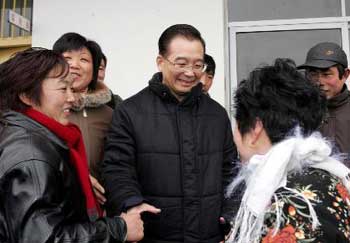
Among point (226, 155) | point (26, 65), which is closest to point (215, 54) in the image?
point (226, 155)

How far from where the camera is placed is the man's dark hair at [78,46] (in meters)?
2.53

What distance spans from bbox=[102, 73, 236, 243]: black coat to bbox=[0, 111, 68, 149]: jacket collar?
0.55 m

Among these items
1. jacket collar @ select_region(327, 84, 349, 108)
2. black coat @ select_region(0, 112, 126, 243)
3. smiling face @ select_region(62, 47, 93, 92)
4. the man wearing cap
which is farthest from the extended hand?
jacket collar @ select_region(327, 84, 349, 108)

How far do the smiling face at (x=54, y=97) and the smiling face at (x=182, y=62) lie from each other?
69 cm

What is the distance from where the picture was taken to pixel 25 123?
65.1 inches

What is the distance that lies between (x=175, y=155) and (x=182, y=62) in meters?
0.50

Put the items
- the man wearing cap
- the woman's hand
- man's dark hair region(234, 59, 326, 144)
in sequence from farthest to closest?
the man wearing cap, the woman's hand, man's dark hair region(234, 59, 326, 144)

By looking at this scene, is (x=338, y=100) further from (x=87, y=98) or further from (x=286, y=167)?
(x=286, y=167)

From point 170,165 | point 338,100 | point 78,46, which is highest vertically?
point 78,46

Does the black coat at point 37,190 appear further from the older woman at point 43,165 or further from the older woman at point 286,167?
the older woman at point 286,167

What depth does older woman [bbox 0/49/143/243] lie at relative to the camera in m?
1.50

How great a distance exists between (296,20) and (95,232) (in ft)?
11.3

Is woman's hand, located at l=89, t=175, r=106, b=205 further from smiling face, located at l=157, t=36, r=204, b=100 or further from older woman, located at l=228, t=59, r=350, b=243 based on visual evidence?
older woman, located at l=228, t=59, r=350, b=243

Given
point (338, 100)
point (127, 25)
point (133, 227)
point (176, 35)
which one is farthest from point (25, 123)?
point (127, 25)
